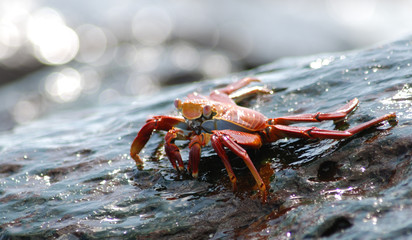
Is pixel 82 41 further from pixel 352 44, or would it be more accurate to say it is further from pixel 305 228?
pixel 305 228

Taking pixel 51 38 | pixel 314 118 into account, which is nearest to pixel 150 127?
pixel 314 118

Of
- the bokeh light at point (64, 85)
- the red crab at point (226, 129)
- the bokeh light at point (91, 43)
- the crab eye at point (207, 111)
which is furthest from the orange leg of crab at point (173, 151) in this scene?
the bokeh light at point (91, 43)

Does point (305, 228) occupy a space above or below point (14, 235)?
below

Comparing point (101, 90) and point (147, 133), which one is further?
point (101, 90)

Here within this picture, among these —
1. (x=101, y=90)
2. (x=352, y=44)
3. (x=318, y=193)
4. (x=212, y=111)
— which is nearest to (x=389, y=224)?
(x=318, y=193)

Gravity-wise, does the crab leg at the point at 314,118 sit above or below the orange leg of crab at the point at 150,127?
below

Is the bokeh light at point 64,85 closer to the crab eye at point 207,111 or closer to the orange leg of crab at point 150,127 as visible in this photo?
the orange leg of crab at point 150,127

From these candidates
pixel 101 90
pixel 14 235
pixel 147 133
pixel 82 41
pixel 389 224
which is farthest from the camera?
pixel 82 41

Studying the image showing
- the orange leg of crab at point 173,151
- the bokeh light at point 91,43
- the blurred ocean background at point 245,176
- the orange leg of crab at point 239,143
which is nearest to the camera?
the blurred ocean background at point 245,176
